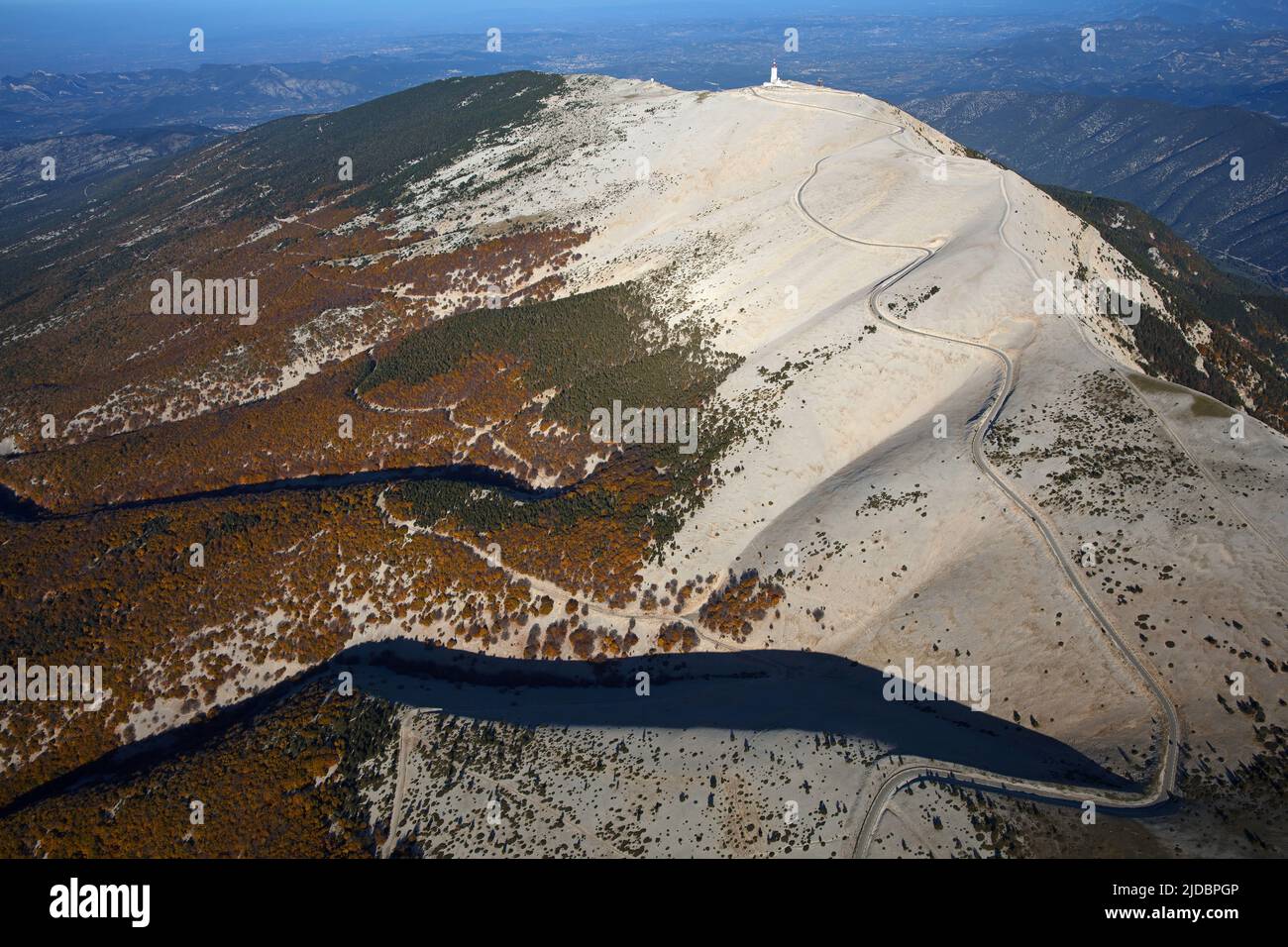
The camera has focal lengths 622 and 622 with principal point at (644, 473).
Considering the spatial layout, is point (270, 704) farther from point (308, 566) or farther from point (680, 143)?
point (680, 143)

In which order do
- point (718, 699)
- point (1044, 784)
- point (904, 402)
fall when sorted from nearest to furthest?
1. point (1044, 784)
2. point (718, 699)
3. point (904, 402)

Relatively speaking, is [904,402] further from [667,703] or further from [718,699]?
[667,703]

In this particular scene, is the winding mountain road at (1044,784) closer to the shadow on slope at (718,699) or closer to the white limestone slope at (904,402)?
the white limestone slope at (904,402)

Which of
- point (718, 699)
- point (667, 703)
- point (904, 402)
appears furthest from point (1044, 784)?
point (904, 402)

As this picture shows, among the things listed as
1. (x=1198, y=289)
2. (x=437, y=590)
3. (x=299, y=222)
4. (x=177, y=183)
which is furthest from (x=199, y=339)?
(x=1198, y=289)

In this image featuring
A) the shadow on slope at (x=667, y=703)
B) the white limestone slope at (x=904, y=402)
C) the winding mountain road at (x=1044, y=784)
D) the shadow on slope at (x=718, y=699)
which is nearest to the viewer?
the winding mountain road at (x=1044, y=784)

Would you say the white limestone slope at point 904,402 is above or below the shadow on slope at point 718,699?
above

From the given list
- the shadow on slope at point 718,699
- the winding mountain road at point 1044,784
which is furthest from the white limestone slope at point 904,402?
the shadow on slope at point 718,699

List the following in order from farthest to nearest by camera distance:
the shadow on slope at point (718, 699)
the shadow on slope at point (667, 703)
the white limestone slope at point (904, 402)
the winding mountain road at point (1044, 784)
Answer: the white limestone slope at point (904, 402)
the shadow on slope at point (667, 703)
the shadow on slope at point (718, 699)
the winding mountain road at point (1044, 784)

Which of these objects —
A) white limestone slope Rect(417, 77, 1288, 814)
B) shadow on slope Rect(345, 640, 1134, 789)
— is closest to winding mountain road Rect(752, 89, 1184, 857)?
white limestone slope Rect(417, 77, 1288, 814)

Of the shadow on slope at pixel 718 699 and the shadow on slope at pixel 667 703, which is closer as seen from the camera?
the shadow on slope at pixel 718 699

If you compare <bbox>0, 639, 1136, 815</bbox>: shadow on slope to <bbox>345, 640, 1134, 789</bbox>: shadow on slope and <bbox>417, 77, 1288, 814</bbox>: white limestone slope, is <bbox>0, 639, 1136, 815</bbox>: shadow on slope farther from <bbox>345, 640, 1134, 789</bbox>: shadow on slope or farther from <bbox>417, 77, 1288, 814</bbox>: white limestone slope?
<bbox>417, 77, 1288, 814</bbox>: white limestone slope
